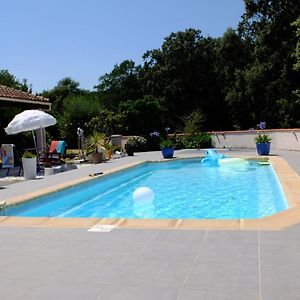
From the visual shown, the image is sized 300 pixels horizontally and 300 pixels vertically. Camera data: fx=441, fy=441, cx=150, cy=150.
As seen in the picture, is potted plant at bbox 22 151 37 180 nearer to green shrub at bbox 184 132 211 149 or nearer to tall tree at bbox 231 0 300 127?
green shrub at bbox 184 132 211 149

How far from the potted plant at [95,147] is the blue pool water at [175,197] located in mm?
2242

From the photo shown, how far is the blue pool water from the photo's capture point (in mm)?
8570

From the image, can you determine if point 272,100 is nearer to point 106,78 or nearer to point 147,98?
point 147,98

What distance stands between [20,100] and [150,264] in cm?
1231

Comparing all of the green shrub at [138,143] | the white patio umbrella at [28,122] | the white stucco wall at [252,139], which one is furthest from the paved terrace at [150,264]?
the green shrub at [138,143]

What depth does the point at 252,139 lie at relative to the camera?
22.2 metres

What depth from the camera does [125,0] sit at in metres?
15.8

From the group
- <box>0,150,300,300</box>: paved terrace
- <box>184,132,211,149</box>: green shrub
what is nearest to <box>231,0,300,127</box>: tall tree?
<box>184,132,211,149</box>: green shrub

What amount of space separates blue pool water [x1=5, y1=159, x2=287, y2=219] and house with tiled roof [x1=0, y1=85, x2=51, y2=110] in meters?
4.58

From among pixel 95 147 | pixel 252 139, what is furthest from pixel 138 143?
pixel 252 139

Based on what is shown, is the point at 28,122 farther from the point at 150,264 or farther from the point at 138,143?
the point at 150,264

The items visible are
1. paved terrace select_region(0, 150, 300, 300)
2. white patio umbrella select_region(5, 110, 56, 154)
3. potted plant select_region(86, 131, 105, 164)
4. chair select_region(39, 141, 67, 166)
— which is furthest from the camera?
potted plant select_region(86, 131, 105, 164)

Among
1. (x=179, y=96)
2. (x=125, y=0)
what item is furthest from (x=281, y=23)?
(x=125, y=0)

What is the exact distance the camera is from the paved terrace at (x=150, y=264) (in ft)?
11.0
